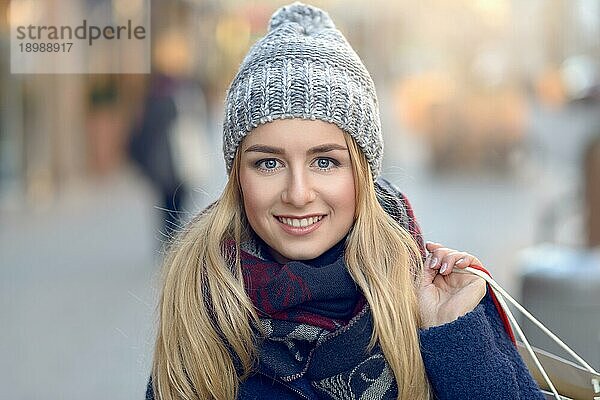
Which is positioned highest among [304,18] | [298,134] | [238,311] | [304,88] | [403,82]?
[403,82]

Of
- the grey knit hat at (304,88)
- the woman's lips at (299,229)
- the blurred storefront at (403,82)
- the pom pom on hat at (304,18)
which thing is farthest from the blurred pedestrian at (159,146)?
the woman's lips at (299,229)

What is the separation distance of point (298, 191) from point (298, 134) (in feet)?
0.44

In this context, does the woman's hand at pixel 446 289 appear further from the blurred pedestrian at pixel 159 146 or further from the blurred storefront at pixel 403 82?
the blurred storefront at pixel 403 82

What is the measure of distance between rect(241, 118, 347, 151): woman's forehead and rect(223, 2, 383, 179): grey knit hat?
2 centimetres

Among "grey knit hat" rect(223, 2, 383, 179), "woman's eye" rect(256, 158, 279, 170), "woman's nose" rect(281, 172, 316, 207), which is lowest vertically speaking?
"woman's nose" rect(281, 172, 316, 207)

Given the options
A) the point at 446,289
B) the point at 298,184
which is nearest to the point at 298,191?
the point at 298,184

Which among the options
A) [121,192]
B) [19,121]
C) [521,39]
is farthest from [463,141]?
[19,121]

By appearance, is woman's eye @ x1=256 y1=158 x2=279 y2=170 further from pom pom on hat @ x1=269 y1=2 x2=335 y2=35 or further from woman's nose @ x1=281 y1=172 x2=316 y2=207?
pom pom on hat @ x1=269 y1=2 x2=335 y2=35

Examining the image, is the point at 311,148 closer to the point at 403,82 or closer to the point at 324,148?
the point at 324,148

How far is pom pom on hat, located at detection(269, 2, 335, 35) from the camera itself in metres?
2.76

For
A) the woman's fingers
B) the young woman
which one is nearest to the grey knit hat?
the young woman

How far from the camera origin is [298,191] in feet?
8.28

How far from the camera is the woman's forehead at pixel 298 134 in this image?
2547mm

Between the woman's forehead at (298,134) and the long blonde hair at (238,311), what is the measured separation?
61mm
